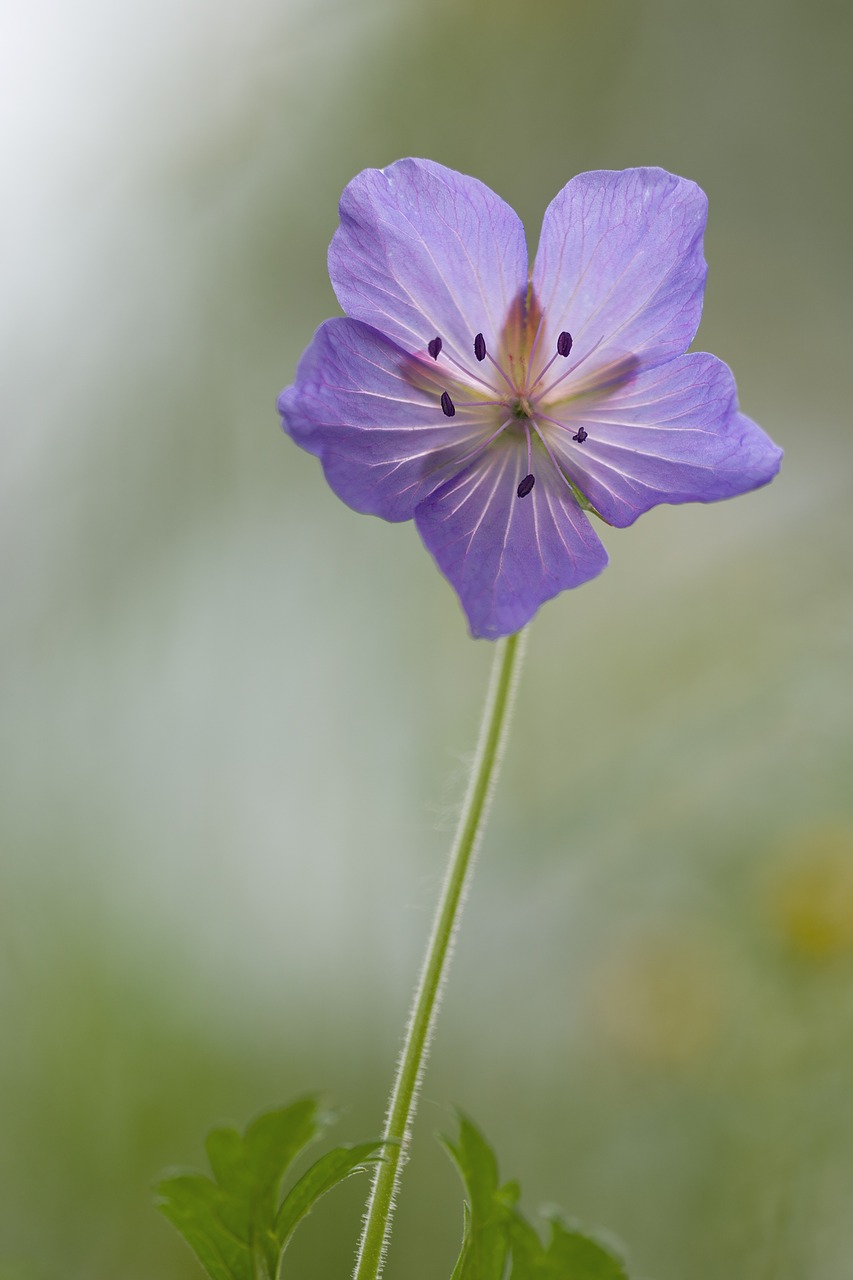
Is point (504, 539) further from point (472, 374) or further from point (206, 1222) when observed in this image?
point (206, 1222)

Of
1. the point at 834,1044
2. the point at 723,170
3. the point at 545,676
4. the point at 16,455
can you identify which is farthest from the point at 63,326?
the point at 834,1044

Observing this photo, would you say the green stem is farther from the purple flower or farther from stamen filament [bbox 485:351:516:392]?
stamen filament [bbox 485:351:516:392]

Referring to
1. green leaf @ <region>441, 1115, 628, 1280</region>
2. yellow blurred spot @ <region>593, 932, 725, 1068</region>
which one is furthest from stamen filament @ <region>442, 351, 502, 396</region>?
yellow blurred spot @ <region>593, 932, 725, 1068</region>

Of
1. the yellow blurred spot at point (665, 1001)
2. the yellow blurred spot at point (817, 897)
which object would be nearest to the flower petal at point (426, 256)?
the yellow blurred spot at point (817, 897)

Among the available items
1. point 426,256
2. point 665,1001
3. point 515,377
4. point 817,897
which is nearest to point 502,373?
point 515,377

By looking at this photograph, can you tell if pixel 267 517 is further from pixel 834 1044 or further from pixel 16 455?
pixel 834 1044

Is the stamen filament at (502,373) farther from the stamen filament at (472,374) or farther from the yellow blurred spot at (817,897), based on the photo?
the yellow blurred spot at (817,897)
